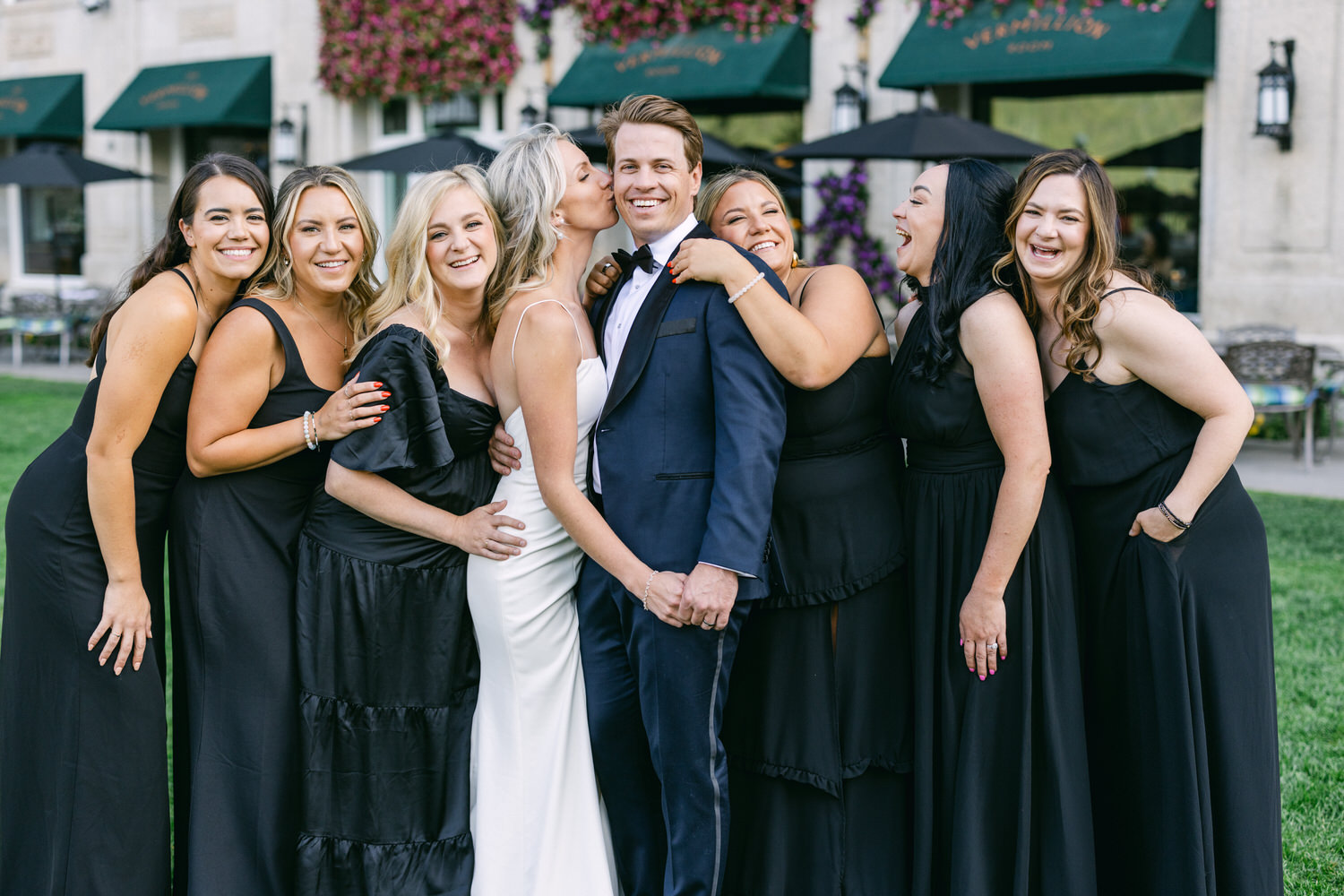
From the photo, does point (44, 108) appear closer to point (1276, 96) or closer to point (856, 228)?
point (856, 228)

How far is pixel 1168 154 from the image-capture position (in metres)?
11.5

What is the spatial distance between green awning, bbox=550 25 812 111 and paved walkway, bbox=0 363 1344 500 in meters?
6.02

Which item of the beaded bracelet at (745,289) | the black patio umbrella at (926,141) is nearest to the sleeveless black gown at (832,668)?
the beaded bracelet at (745,289)

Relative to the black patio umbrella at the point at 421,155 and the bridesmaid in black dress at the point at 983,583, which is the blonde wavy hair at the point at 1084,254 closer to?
the bridesmaid in black dress at the point at 983,583

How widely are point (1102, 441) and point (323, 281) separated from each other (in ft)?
6.92

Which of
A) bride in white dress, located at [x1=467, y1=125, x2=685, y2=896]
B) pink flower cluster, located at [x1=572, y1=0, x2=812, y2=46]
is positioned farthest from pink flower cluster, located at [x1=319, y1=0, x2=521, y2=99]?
bride in white dress, located at [x1=467, y1=125, x2=685, y2=896]

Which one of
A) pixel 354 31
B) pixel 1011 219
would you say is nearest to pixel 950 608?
pixel 1011 219

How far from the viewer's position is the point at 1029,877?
9.67 ft

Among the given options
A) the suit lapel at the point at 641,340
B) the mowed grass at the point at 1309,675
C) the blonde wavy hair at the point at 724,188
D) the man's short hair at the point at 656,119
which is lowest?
the mowed grass at the point at 1309,675

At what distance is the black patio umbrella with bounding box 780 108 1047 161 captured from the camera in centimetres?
911

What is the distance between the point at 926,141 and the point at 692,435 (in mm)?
6955

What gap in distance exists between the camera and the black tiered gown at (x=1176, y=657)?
9.46 feet

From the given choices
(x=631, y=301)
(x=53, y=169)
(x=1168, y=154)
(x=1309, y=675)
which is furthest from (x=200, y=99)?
(x=1309, y=675)

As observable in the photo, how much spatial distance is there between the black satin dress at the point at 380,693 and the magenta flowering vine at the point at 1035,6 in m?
9.40
